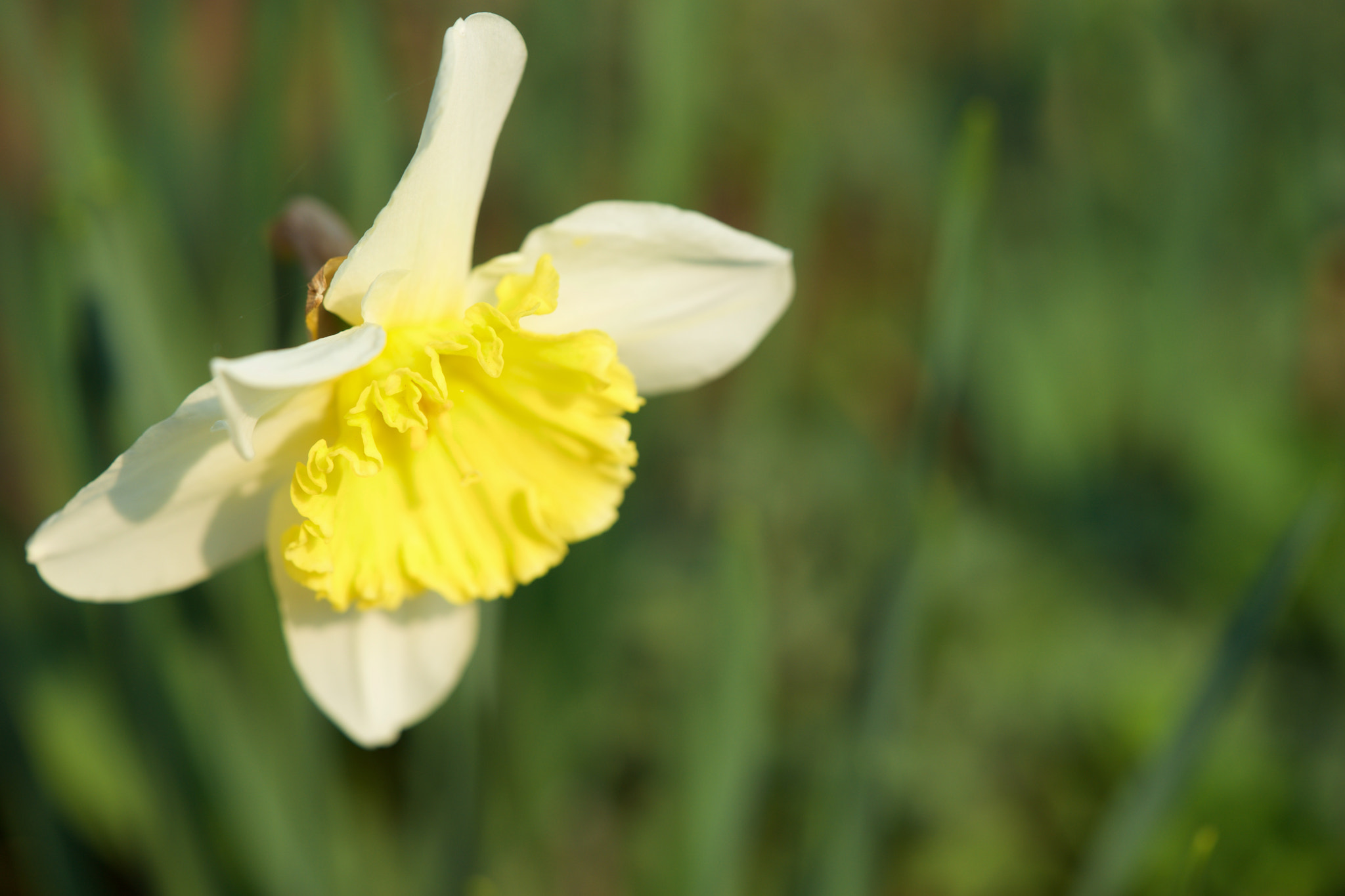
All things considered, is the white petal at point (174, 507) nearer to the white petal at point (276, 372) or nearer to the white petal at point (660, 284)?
the white petal at point (276, 372)

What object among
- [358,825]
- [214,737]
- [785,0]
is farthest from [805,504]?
[785,0]

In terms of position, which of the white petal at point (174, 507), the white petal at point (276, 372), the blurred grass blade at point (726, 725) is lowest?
the blurred grass blade at point (726, 725)

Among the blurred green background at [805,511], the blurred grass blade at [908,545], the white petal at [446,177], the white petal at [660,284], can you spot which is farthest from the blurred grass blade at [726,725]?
the white petal at [446,177]

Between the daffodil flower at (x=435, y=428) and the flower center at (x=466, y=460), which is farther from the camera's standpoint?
the flower center at (x=466, y=460)

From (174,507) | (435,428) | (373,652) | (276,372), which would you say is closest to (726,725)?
(373,652)

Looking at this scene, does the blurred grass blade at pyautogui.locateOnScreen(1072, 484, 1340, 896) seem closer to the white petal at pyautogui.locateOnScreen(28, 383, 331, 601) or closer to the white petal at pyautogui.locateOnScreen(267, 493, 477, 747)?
the white petal at pyautogui.locateOnScreen(267, 493, 477, 747)

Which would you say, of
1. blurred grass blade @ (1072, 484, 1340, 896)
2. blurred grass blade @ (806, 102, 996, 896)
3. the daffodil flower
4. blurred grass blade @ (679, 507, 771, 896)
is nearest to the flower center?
the daffodil flower

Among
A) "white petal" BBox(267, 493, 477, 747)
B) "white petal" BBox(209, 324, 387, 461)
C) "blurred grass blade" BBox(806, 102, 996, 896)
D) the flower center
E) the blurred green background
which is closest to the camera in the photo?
"white petal" BBox(209, 324, 387, 461)

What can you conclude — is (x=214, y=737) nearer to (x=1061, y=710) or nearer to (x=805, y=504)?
(x=805, y=504)
